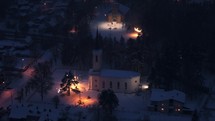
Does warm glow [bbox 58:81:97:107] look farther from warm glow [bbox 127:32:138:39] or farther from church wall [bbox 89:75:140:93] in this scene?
warm glow [bbox 127:32:138:39]

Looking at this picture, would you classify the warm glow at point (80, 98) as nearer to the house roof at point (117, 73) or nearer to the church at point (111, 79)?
the church at point (111, 79)

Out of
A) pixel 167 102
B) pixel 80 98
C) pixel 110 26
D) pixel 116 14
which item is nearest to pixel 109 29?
pixel 110 26

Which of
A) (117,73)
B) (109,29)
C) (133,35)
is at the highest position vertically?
(109,29)

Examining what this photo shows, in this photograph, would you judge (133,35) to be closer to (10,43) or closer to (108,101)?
(10,43)

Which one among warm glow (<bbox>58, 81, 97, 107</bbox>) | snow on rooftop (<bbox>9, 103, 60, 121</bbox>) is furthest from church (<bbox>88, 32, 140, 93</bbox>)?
snow on rooftop (<bbox>9, 103, 60, 121</bbox>)

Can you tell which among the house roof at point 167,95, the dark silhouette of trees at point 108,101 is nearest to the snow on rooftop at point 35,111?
the dark silhouette of trees at point 108,101

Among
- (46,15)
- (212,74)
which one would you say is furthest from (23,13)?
(212,74)
